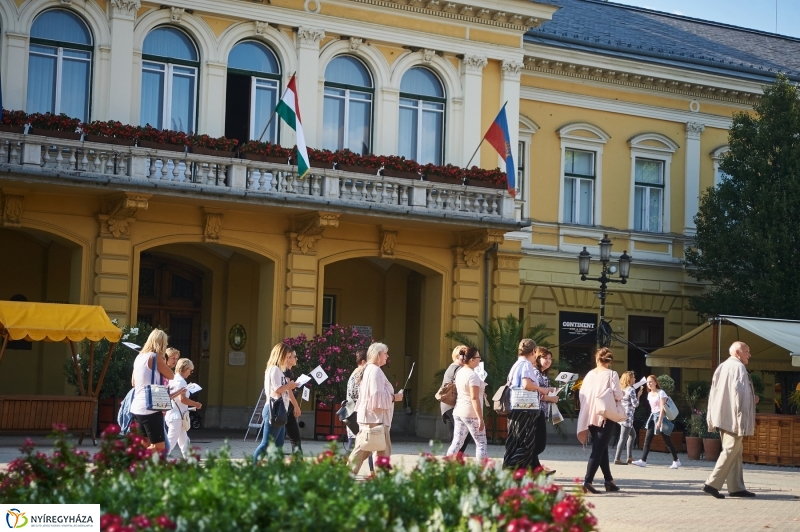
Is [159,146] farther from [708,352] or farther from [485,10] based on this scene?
[708,352]

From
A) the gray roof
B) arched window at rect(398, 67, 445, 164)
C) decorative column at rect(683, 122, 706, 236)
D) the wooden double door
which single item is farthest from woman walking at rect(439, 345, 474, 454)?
decorative column at rect(683, 122, 706, 236)

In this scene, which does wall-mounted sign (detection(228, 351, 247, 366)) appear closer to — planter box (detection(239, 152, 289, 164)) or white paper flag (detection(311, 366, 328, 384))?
planter box (detection(239, 152, 289, 164))

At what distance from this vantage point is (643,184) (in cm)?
3244

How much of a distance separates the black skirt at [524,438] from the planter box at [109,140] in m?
11.7

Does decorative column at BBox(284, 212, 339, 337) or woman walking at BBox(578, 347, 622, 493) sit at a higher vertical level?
decorative column at BBox(284, 212, 339, 337)

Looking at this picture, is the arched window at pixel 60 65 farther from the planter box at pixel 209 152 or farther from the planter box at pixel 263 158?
the planter box at pixel 263 158

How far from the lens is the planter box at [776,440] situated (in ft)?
74.3

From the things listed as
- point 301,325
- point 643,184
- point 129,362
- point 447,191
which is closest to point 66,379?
point 129,362

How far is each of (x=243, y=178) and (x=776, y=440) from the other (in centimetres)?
1157

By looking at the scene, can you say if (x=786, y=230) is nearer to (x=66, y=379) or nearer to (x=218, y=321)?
(x=218, y=321)

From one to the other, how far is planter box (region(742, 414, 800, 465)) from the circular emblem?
12.0 meters

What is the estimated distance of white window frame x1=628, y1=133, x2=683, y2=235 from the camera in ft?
105

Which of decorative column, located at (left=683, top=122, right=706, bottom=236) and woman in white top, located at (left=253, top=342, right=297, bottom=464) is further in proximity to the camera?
decorative column, located at (left=683, top=122, right=706, bottom=236)

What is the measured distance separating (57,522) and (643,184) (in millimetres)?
26688
